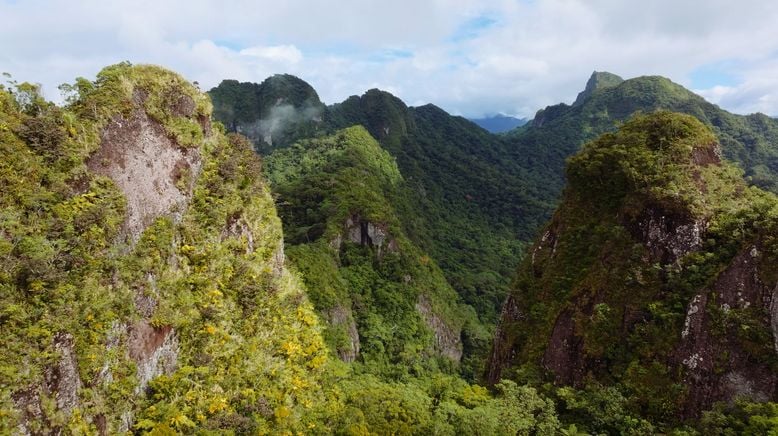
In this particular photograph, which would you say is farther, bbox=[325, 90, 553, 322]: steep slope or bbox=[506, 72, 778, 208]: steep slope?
bbox=[506, 72, 778, 208]: steep slope

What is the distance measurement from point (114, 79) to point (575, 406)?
20765mm

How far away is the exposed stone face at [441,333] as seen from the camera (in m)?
48.9

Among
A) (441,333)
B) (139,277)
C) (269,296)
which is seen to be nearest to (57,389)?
Answer: (139,277)

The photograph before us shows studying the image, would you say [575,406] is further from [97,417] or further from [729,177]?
[97,417]

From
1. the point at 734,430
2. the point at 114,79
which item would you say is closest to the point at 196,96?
the point at 114,79

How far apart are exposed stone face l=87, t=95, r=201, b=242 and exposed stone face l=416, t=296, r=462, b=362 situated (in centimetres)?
3652

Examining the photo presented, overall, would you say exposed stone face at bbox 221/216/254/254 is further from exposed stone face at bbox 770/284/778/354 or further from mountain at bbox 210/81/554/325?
mountain at bbox 210/81/554/325

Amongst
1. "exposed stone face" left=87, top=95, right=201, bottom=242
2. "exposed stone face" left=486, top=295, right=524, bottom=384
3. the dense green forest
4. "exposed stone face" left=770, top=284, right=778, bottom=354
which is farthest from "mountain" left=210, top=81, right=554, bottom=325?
"exposed stone face" left=87, top=95, right=201, bottom=242

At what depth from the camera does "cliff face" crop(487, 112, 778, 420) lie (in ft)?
48.0

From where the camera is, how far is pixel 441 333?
50625 mm

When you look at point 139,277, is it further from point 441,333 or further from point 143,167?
point 441,333

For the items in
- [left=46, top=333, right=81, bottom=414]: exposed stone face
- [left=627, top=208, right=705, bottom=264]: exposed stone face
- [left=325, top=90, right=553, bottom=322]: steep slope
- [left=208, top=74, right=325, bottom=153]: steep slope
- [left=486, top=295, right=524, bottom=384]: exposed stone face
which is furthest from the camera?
[left=208, top=74, right=325, bottom=153]: steep slope

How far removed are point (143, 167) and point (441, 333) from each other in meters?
42.2

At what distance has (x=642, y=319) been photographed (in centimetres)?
1708
